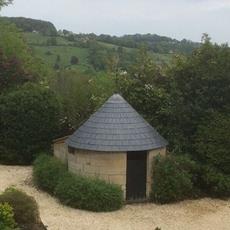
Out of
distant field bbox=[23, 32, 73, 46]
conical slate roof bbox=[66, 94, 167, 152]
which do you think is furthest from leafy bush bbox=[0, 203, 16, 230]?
distant field bbox=[23, 32, 73, 46]

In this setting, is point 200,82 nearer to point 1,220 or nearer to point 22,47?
point 1,220

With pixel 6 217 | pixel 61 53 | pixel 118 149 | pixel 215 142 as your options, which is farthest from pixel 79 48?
pixel 6 217

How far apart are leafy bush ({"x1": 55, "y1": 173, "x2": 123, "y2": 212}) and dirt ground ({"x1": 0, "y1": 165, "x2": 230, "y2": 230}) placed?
30 cm

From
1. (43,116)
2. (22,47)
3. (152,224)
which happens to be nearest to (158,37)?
(22,47)

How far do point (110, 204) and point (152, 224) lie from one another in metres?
1.98

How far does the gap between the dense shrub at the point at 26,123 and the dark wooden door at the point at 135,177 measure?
6730 millimetres

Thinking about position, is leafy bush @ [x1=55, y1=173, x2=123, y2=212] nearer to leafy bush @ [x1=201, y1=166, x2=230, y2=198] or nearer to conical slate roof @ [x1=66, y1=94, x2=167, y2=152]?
conical slate roof @ [x1=66, y1=94, x2=167, y2=152]

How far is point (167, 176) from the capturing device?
19859mm

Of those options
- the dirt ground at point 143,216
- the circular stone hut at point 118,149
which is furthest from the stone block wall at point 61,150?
the dirt ground at point 143,216

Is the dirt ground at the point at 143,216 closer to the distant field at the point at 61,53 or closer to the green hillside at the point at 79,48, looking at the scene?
the green hillside at the point at 79,48

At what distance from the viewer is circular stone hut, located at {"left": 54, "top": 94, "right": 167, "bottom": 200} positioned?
781 inches

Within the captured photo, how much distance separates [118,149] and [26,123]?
7205 millimetres

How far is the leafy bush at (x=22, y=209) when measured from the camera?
14.6 metres

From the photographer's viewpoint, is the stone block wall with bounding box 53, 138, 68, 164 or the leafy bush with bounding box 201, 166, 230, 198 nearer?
the leafy bush with bounding box 201, 166, 230, 198
